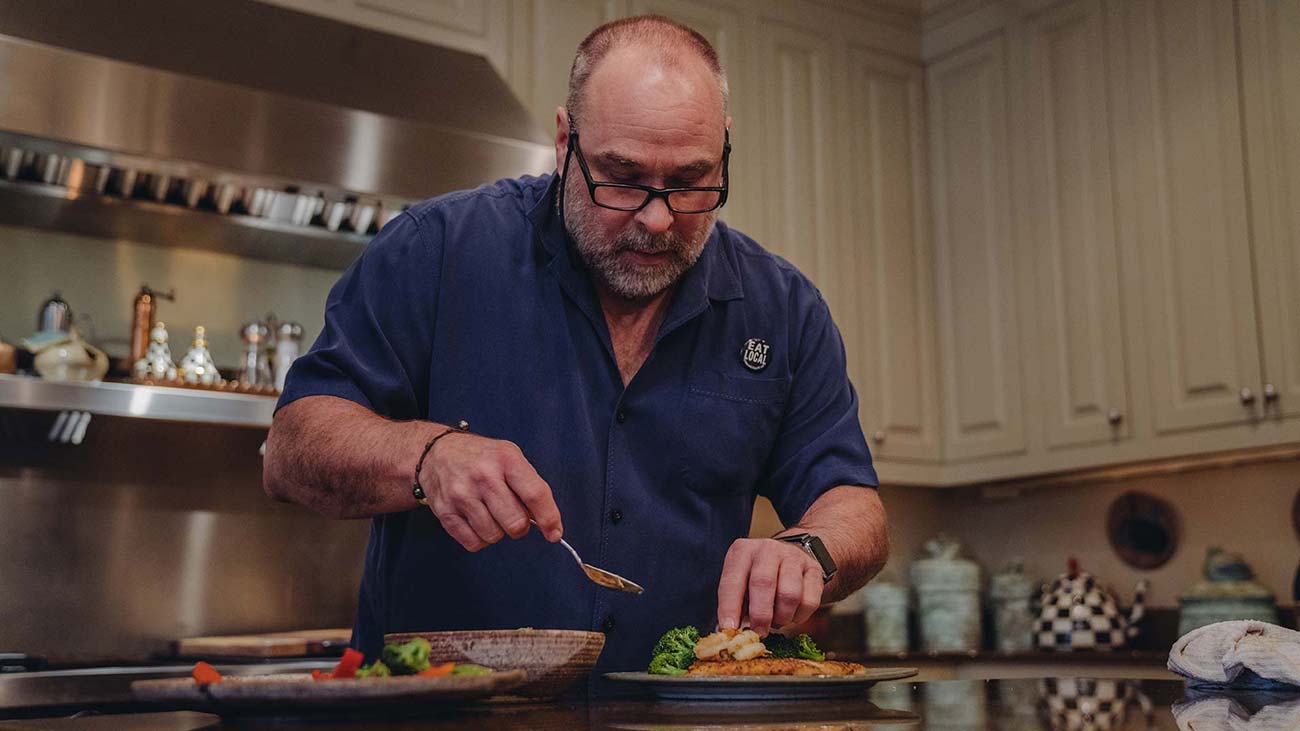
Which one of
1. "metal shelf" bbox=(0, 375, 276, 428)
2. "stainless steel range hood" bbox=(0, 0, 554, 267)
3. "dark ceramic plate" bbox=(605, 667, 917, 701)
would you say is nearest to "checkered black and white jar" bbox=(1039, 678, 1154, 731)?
"dark ceramic plate" bbox=(605, 667, 917, 701)

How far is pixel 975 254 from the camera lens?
3.61 metres

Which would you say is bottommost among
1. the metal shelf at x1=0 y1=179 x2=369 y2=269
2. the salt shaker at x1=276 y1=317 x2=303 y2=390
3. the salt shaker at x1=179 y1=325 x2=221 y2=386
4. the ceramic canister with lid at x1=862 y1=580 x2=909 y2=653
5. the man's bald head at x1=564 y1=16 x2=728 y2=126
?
the ceramic canister with lid at x1=862 y1=580 x2=909 y2=653

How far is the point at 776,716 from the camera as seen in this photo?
2.89 ft

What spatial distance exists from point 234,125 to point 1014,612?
2309mm

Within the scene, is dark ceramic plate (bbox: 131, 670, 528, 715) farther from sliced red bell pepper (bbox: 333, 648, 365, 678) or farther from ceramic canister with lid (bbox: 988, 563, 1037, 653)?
ceramic canister with lid (bbox: 988, 563, 1037, 653)

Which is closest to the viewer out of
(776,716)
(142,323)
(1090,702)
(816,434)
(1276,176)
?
(776,716)

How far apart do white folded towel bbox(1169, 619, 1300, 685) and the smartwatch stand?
0.32 m

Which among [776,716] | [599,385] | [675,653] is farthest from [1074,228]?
[776,716]

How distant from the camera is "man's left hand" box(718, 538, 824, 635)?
1143mm

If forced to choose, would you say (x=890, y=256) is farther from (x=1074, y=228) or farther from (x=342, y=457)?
(x=342, y=457)

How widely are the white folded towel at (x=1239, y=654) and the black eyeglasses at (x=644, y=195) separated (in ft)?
2.04

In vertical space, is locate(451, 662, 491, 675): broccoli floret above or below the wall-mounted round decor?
below

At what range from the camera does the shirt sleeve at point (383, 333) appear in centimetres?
138

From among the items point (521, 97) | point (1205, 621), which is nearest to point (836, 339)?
point (521, 97)
